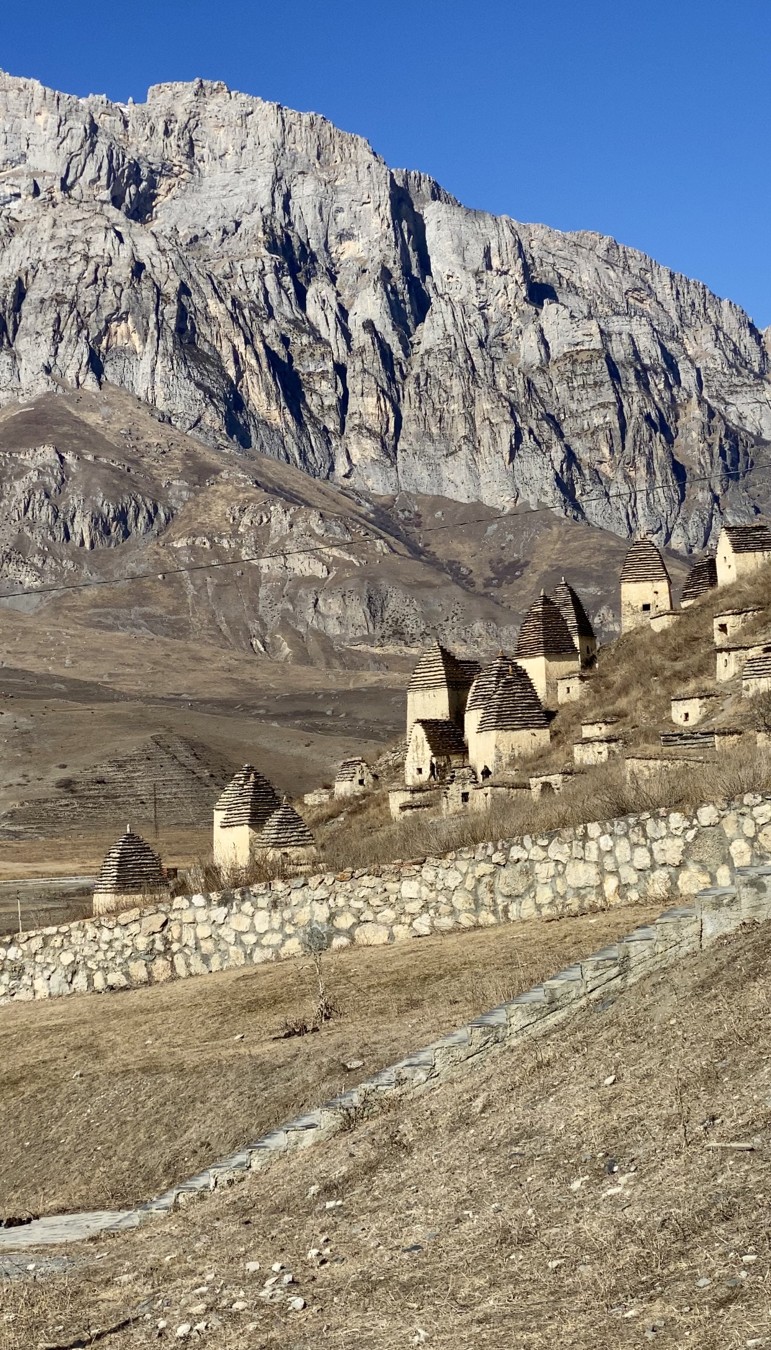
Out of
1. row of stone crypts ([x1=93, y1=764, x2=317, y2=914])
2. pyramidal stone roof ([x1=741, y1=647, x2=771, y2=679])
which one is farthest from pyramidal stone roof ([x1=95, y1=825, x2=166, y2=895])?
pyramidal stone roof ([x1=741, y1=647, x2=771, y2=679])

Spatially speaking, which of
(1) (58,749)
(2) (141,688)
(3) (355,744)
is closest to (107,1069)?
(1) (58,749)

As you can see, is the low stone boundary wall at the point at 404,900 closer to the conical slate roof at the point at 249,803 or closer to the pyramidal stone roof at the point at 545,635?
the conical slate roof at the point at 249,803

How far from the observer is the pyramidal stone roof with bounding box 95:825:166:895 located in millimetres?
31141

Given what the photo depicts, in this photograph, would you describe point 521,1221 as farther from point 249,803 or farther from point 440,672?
point 440,672

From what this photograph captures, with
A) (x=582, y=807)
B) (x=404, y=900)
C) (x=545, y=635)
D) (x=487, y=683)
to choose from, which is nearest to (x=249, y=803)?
(x=487, y=683)

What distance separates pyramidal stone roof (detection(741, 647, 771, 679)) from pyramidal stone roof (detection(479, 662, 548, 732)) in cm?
591

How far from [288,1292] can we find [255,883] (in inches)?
448

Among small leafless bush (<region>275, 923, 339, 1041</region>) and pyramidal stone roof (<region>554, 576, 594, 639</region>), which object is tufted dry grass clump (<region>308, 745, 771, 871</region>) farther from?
pyramidal stone roof (<region>554, 576, 594, 639</region>)

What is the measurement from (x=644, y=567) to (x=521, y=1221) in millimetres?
41368

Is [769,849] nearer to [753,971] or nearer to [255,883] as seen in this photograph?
[753,971]

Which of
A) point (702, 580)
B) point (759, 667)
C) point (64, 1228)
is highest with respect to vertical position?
point (702, 580)

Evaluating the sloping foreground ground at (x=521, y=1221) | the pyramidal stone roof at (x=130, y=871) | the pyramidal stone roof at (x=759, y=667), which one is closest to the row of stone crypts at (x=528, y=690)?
the pyramidal stone roof at (x=759, y=667)

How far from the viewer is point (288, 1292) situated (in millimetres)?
7281

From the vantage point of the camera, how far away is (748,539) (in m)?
43.8
